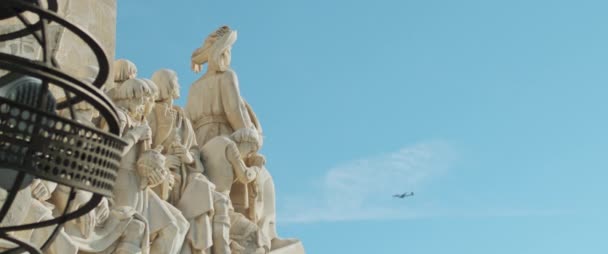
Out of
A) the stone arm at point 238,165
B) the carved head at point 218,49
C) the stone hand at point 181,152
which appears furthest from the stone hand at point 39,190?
the carved head at point 218,49

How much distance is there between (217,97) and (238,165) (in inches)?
47.0

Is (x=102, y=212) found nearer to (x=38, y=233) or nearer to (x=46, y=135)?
(x=38, y=233)

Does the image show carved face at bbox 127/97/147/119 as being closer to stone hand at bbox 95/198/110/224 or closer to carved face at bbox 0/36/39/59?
stone hand at bbox 95/198/110/224

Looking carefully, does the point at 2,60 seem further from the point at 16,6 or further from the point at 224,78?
the point at 224,78

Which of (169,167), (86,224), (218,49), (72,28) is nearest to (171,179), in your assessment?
(169,167)

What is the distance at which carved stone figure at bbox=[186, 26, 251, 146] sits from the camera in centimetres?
1105

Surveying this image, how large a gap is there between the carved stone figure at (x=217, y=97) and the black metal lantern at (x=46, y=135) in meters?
7.41

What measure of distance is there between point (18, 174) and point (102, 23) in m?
6.31

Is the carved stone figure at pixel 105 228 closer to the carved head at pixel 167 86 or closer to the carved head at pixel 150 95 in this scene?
the carved head at pixel 150 95

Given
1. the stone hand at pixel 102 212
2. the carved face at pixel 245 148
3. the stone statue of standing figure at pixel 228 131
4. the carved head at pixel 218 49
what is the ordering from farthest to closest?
the carved head at pixel 218 49 → the carved face at pixel 245 148 → the stone statue of standing figure at pixel 228 131 → the stone hand at pixel 102 212

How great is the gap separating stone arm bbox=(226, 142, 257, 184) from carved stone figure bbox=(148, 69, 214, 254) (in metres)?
0.29

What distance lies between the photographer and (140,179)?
891 centimetres

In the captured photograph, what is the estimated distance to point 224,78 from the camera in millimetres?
11219

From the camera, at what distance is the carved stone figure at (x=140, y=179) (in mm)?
8812
